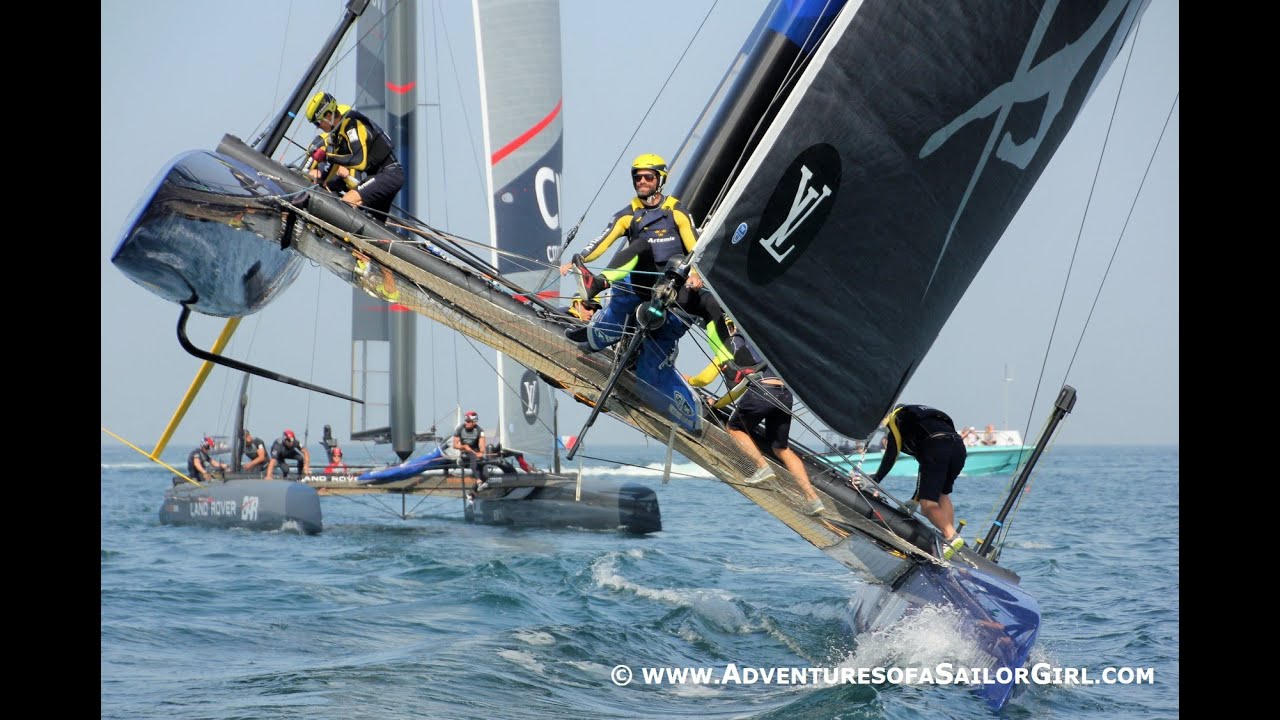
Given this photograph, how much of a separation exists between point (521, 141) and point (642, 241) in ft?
42.6

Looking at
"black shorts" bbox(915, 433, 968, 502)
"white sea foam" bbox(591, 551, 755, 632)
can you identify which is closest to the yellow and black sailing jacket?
"black shorts" bbox(915, 433, 968, 502)

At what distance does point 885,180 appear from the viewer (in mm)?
5832

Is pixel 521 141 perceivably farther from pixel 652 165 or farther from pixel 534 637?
pixel 652 165

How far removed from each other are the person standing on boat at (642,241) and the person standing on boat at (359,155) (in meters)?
1.60

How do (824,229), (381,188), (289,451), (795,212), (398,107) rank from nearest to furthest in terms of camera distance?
(795,212) < (824,229) < (381,188) < (398,107) < (289,451)

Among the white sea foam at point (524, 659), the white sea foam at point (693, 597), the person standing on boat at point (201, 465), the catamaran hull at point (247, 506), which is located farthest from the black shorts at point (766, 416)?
the person standing on boat at point (201, 465)

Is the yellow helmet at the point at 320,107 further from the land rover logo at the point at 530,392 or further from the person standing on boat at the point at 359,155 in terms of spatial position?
the land rover logo at the point at 530,392

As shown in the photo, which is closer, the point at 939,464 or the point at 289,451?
the point at 939,464

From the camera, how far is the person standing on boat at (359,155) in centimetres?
686

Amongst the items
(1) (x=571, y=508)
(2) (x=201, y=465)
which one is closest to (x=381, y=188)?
(1) (x=571, y=508)

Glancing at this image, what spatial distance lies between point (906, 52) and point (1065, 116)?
1.75 meters

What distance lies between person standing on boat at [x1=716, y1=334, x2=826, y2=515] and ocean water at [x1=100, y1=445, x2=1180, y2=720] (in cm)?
71

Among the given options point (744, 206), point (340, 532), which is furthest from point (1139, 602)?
point (340, 532)

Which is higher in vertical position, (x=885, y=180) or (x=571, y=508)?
(x=885, y=180)
